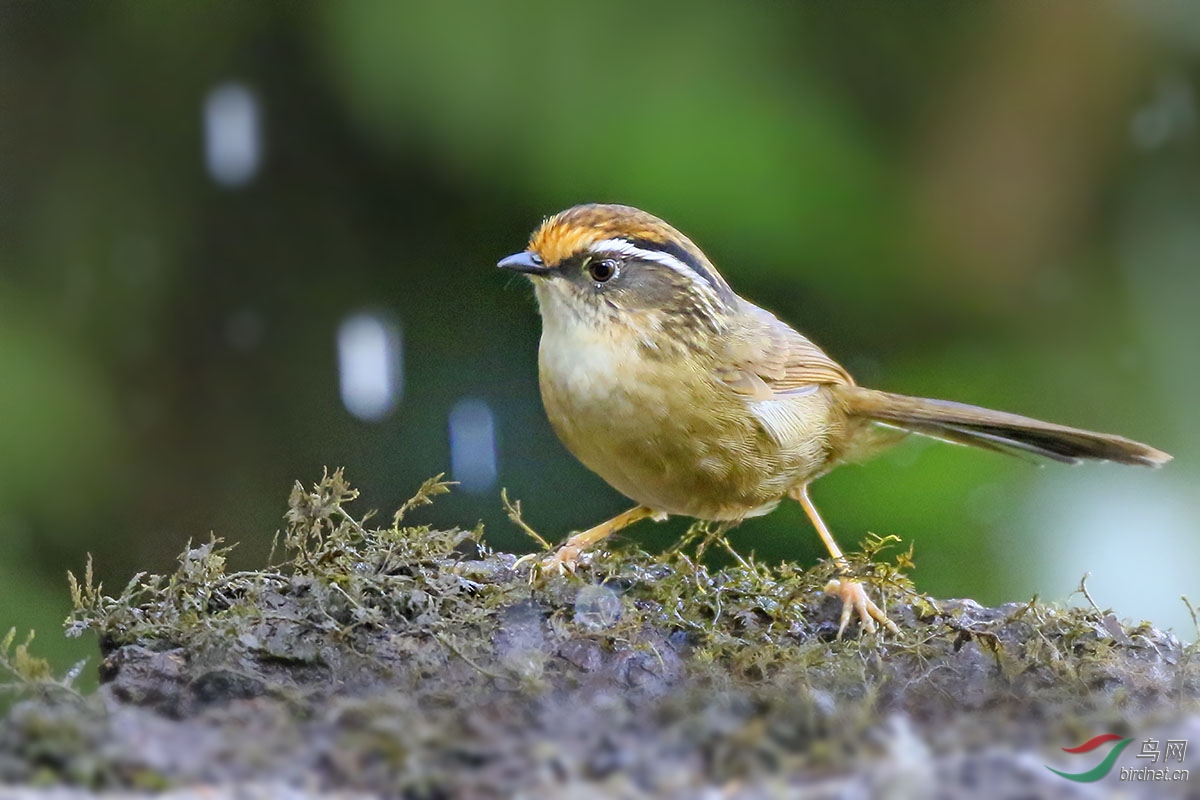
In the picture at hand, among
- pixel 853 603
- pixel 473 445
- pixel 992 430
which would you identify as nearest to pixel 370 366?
pixel 473 445

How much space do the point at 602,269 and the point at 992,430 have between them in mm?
1425

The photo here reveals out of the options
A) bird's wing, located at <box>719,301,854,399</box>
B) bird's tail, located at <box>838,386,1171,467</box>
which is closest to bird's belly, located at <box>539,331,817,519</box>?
bird's wing, located at <box>719,301,854,399</box>

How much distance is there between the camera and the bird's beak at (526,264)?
291 cm

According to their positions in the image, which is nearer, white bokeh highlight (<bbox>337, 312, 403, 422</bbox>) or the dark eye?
the dark eye

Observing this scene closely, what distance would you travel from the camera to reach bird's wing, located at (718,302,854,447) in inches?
125

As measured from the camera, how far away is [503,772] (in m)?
1.43

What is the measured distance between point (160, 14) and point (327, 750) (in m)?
3.37

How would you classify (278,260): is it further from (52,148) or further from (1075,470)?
(1075,470)

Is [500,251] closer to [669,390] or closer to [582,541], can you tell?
[669,390]

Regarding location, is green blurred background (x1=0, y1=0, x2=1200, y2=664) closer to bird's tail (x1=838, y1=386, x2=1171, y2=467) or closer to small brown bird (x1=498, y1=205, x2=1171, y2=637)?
bird's tail (x1=838, y1=386, x2=1171, y2=467)
